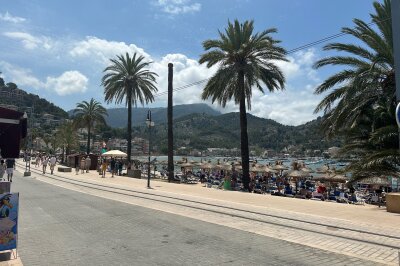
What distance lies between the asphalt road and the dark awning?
197 centimetres

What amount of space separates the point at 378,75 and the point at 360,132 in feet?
8.82

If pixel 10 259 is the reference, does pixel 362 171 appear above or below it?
above

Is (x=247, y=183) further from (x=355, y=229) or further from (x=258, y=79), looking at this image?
(x=355, y=229)

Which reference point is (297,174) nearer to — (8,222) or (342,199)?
(342,199)

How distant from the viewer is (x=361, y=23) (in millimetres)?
15766

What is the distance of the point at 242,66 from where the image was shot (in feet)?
82.3

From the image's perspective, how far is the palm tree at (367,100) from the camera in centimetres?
1294

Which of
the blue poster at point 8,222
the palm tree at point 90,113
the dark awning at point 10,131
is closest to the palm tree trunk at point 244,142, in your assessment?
the dark awning at point 10,131

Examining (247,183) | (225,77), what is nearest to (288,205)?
(247,183)

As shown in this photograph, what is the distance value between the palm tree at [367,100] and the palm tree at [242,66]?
8.22m

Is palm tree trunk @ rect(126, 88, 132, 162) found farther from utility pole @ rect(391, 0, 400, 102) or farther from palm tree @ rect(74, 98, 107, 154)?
utility pole @ rect(391, 0, 400, 102)

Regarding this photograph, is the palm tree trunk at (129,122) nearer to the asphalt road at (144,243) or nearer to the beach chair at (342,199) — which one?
the beach chair at (342,199)

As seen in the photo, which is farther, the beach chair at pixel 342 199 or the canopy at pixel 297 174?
the canopy at pixel 297 174

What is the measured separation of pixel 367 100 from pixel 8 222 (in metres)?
13.3
